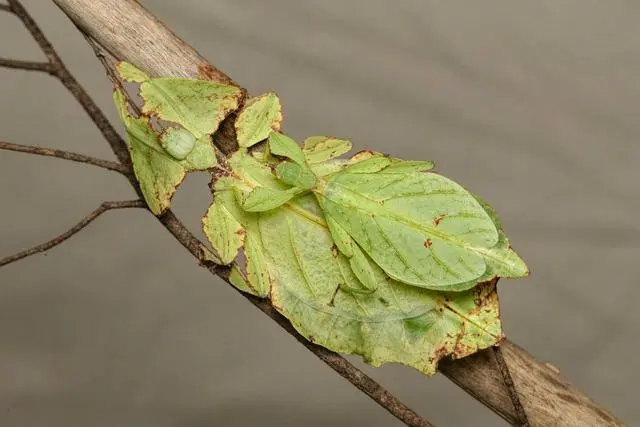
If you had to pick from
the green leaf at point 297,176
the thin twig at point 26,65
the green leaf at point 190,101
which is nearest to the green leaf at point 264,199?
the green leaf at point 297,176

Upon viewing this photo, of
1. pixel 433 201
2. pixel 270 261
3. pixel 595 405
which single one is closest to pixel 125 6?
pixel 270 261

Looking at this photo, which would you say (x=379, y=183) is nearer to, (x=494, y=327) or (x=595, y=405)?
(x=494, y=327)

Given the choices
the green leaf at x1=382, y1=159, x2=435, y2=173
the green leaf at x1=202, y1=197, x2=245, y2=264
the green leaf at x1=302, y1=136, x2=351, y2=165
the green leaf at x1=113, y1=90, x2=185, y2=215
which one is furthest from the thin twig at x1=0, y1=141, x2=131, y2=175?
the green leaf at x1=382, y1=159, x2=435, y2=173

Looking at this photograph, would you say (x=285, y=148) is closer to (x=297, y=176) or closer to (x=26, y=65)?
(x=297, y=176)

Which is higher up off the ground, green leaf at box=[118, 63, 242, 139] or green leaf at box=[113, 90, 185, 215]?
green leaf at box=[118, 63, 242, 139]

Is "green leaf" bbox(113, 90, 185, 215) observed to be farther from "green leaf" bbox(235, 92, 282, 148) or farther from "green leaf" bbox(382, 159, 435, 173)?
"green leaf" bbox(382, 159, 435, 173)
